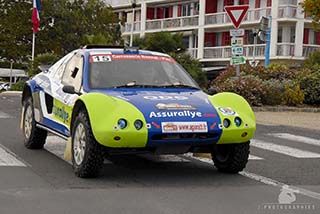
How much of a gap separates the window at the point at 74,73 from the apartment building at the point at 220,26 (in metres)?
34.0

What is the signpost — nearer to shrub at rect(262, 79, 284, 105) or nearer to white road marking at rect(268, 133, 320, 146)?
white road marking at rect(268, 133, 320, 146)

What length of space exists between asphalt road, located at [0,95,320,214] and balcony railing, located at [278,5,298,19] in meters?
34.3

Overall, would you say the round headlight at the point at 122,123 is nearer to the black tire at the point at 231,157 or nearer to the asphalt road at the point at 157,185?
the asphalt road at the point at 157,185

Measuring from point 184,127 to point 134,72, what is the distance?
1.63 m

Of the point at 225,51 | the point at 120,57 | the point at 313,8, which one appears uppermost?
the point at 313,8

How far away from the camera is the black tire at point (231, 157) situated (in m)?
7.98

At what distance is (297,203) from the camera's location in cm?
665

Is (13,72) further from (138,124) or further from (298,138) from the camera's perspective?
(138,124)

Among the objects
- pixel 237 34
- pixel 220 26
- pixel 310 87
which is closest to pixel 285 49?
pixel 220 26

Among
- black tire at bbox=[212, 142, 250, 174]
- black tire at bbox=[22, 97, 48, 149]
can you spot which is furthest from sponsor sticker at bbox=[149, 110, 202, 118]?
black tire at bbox=[22, 97, 48, 149]

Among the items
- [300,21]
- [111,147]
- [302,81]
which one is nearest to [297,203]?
[111,147]

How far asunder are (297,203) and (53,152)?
14.5 feet

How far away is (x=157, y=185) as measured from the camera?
7383 mm

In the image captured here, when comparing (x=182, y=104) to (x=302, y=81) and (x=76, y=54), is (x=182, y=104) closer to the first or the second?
(x=76, y=54)
